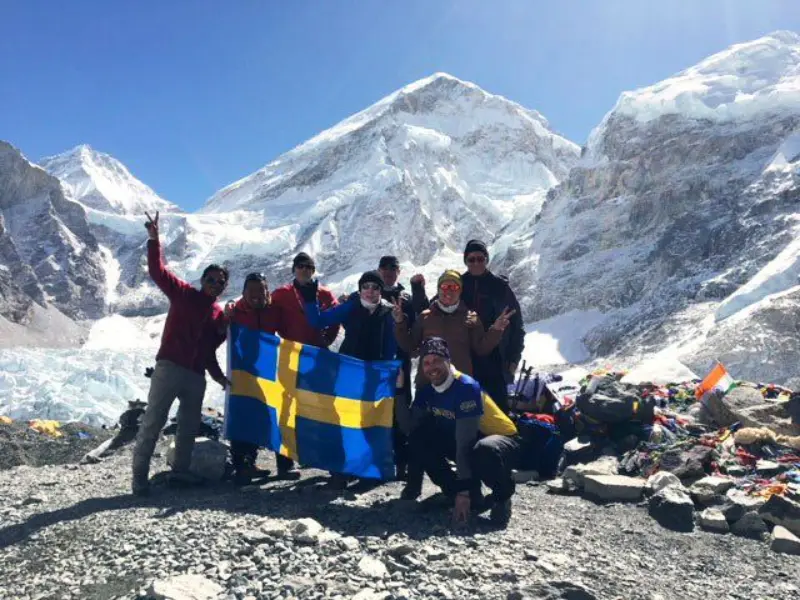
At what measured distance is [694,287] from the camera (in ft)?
213

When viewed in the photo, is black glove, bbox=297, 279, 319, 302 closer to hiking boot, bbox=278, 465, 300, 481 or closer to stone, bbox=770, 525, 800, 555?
hiking boot, bbox=278, 465, 300, 481

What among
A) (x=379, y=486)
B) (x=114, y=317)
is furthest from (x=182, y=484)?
(x=114, y=317)

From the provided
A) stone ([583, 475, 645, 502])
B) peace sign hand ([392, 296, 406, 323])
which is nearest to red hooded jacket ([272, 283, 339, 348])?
peace sign hand ([392, 296, 406, 323])

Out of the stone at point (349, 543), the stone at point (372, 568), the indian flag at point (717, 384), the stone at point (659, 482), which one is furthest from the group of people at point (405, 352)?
the indian flag at point (717, 384)

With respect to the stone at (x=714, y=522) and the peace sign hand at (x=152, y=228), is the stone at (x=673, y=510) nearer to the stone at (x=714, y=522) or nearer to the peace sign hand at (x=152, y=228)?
the stone at (x=714, y=522)

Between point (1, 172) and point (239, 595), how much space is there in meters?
200

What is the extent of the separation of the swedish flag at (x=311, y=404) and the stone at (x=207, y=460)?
1.28 feet

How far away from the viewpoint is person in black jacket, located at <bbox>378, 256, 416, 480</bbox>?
22.4 ft

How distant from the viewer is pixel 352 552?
15.0 ft

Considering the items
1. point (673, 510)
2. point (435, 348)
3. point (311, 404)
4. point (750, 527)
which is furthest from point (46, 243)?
point (750, 527)

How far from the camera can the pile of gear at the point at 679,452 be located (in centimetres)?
631

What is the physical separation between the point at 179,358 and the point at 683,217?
84.5 meters

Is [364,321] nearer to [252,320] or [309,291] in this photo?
[309,291]

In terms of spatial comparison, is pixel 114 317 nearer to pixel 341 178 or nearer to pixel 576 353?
pixel 341 178
